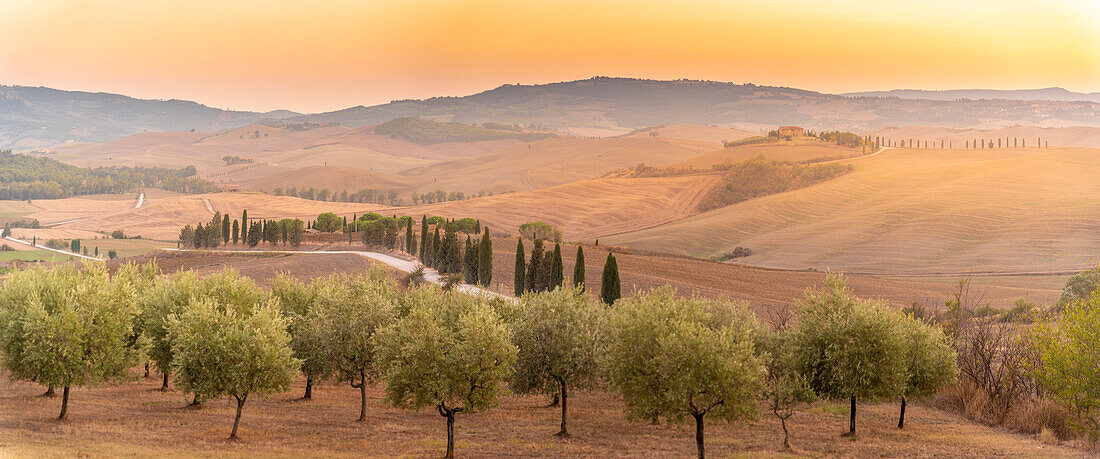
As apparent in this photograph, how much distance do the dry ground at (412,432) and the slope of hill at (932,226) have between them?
344 feet

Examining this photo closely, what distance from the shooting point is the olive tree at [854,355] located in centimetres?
3872

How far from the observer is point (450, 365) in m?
36.6

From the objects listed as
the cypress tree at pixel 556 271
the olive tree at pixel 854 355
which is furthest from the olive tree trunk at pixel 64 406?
the cypress tree at pixel 556 271

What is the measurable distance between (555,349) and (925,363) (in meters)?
19.8

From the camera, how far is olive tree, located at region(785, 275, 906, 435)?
127ft

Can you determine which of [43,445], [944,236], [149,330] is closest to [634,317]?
[43,445]

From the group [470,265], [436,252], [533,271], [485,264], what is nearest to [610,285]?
[533,271]

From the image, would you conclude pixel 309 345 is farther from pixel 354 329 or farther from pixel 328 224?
pixel 328 224

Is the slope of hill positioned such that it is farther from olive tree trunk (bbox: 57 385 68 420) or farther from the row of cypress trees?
olive tree trunk (bbox: 57 385 68 420)

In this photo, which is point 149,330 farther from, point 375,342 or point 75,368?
point 375,342

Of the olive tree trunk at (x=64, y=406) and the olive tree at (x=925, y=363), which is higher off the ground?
the olive tree at (x=925, y=363)

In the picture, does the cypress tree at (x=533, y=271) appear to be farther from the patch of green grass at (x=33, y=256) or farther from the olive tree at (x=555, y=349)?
the patch of green grass at (x=33, y=256)

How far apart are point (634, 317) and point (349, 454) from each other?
14.5m

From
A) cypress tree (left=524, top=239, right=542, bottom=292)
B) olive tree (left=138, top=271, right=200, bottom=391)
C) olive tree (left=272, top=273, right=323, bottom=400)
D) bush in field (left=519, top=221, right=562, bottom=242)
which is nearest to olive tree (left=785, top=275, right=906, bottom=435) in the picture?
olive tree (left=272, top=273, right=323, bottom=400)
